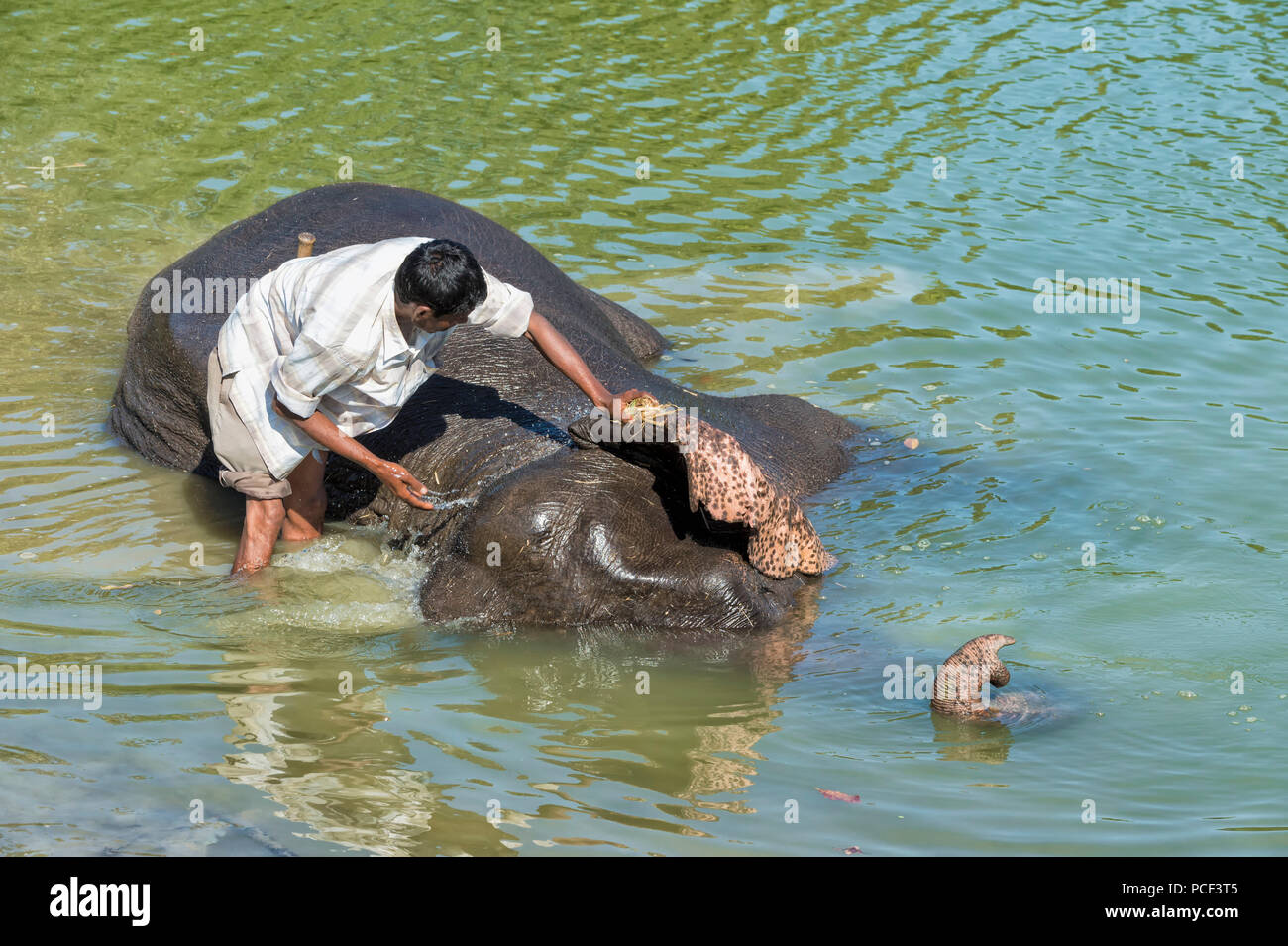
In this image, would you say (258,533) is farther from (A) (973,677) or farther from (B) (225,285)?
(A) (973,677)

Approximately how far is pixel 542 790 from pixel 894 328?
5442mm

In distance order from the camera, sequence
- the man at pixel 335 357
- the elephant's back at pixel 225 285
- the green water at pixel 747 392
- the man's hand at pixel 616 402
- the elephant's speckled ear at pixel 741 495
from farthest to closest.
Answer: the elephant's back at pixel 225 285 < the man's hand at pixel 616 402 < the elephant's speckled ear at pixel 741 495 < the man at pixel 335 357 < the green water at pixel 747 392

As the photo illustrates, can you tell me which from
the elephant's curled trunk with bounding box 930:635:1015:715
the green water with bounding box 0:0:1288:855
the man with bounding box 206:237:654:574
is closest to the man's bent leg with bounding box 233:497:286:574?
the man with bounding box 206:237:654:574

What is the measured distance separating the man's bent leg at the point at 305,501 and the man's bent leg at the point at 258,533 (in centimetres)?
15

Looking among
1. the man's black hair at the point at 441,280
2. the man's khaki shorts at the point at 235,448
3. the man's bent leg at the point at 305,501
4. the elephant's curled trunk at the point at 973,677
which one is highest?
the man's black hair at the point at 441,280

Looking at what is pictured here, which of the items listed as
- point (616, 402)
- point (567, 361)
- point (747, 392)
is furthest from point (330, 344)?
point (747, 392)

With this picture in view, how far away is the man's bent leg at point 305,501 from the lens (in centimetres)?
658

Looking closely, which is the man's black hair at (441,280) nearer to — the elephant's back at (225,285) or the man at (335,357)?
the man at (335,357)

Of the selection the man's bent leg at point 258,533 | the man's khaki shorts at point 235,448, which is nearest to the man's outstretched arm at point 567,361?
the man's khaki shorts at point 235,448

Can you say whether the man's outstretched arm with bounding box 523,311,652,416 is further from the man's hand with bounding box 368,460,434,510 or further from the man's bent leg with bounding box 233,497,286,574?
the man's bent leg with bounding box 233,497,286,574

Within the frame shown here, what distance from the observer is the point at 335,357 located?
5574 millimetres

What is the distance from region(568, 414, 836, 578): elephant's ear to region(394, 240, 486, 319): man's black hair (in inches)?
33.4

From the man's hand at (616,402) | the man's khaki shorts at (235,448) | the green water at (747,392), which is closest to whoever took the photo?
the green water at (747,392)

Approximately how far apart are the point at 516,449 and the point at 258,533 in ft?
3.89
